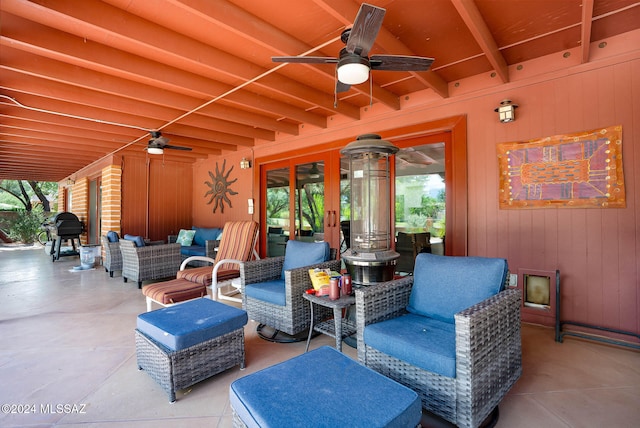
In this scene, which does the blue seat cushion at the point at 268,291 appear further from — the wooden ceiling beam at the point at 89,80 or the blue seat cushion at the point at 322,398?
the wooden ceiling beam at the point at 89,80

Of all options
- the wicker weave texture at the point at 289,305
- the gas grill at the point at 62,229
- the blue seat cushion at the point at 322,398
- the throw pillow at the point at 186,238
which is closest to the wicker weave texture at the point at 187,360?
the wicker weave texture at the point at 289,305

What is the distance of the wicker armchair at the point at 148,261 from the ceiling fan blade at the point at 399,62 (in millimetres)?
4433

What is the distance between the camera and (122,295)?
4.28 m

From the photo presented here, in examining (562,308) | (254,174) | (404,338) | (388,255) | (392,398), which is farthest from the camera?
(254,174)

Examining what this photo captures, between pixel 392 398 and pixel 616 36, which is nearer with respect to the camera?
pixel 392 398

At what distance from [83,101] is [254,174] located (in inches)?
118

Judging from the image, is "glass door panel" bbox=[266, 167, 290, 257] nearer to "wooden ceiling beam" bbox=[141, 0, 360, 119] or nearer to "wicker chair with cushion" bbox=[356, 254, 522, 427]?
"wooden ceiling beam" bbox=[141, 0, 360, 119]

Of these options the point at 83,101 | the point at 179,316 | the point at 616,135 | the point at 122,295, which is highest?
the point at 83,101

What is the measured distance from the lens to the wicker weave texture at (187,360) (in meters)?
1.85

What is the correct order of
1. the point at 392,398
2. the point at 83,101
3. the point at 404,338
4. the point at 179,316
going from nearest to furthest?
1. the point at 392,398
2. the point at 404,338
3. the point at 179,316
4. the point at 83,101

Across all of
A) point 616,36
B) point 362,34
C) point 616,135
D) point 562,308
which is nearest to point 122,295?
point 362,34

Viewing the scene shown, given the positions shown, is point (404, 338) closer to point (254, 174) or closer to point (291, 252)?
point (291, 252)

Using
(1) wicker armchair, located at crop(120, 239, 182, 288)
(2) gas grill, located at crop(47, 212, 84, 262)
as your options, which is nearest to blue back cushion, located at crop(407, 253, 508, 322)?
(1) wicker armchair, located at crop(120, 239, 182, 288)

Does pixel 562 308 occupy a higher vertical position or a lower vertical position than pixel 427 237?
lower
